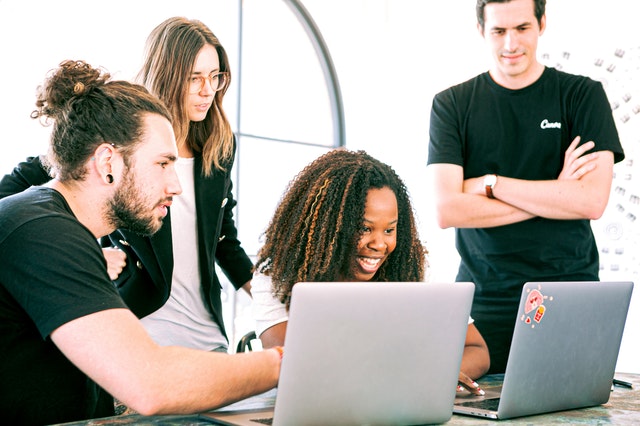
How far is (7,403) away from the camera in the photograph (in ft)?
4.00

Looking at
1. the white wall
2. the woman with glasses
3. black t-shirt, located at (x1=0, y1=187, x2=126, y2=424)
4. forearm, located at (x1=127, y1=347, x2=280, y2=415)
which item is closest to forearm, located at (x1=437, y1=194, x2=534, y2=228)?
the woman with glasses

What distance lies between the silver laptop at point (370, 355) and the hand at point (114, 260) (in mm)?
598

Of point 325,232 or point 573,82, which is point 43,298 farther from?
point 573,82

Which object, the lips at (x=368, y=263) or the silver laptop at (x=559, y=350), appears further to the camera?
the lips at (x=368, y=263)

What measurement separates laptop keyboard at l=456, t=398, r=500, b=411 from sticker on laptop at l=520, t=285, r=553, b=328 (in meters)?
0.19

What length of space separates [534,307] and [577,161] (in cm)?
91

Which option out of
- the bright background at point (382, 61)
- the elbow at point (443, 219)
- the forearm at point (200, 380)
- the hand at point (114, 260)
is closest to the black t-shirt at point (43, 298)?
the forearm at point (200, 380)

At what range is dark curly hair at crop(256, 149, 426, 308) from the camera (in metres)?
1.78

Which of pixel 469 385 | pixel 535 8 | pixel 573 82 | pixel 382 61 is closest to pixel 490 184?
pixel 573 82

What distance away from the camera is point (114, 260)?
1.80 m

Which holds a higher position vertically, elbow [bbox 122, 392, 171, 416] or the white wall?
the white wall

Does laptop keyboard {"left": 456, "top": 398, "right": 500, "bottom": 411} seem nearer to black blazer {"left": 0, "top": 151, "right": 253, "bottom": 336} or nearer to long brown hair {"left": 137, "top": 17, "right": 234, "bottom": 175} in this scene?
black blazer {"left": 0, "top": 151, "right": 253, "bottom": 336}

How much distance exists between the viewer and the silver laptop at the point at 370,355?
43.0 inches

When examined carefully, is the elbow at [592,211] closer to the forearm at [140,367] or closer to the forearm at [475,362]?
the forearm at [475,362]
